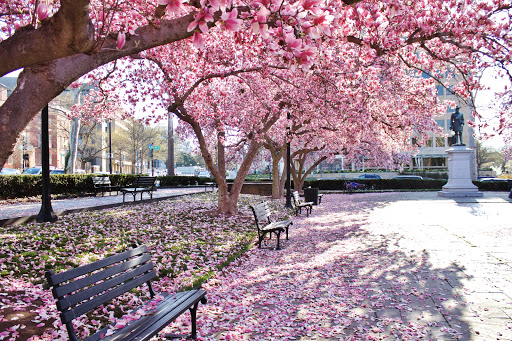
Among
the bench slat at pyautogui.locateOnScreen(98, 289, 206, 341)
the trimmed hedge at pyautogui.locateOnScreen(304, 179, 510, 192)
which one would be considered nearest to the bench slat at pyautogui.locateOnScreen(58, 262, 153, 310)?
the bench slat at pyautogui.locateOnScreen(98, 289, 206, 341)

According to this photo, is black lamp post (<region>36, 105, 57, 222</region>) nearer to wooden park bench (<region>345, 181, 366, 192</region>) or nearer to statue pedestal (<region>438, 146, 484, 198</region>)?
statue pedestal (<region>438, 146, 484, 198</region>)

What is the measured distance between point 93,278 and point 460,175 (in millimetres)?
23649

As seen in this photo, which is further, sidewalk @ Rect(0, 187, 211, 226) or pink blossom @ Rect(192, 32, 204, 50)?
sidewalk @ Rect(0, 187, 211, 226)

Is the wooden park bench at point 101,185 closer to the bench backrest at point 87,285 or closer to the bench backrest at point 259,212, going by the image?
the bench backrest at point 259,212

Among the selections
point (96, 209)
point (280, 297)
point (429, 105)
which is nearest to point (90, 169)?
point (96, 209)

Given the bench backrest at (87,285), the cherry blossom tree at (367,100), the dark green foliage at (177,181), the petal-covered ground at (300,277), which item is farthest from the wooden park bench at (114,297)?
the dark green foliage at (177,181)

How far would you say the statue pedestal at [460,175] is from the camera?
22078 mm

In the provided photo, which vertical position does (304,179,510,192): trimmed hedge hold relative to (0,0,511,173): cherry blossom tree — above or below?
below

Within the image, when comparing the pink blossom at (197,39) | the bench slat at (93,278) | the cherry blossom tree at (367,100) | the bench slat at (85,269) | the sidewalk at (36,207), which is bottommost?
the sidewalk at (36,207)

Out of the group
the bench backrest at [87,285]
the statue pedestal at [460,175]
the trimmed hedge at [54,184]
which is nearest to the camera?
the bench backrest at [87,285]

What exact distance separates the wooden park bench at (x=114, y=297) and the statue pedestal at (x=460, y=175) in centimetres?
2215

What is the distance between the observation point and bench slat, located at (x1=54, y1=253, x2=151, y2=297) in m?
2.74

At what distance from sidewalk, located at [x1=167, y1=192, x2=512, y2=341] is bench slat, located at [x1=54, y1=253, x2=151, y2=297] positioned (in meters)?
1.00

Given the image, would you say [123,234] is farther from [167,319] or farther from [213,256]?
[167,319]
